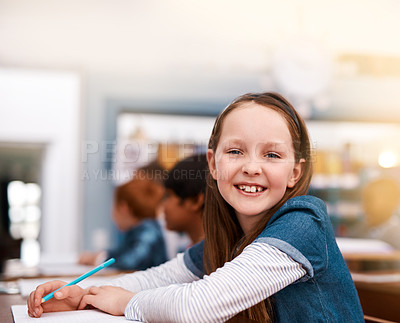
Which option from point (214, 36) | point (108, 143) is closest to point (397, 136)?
point (214, 36)

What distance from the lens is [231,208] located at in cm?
90

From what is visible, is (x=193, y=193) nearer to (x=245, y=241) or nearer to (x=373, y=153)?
(x=245, y=241)

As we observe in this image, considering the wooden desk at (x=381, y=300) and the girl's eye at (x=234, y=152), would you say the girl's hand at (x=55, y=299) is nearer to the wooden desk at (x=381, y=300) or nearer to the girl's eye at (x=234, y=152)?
the girl's eye at (x=234, y=152)

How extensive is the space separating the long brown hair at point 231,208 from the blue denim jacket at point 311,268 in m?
0.08

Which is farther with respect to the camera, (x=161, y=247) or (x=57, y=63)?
(x=57, y=63)

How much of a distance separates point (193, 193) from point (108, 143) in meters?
2.09

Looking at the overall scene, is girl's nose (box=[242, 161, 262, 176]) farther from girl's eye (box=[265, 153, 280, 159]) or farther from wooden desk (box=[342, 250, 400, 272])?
wooden desk (box=[342, 250, 400, 272])

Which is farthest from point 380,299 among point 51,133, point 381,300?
point 51,133

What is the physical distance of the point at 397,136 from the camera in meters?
4.10

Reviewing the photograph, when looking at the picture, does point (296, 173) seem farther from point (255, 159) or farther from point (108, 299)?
point (108, 299)

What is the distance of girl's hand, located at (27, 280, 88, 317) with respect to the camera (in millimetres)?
729

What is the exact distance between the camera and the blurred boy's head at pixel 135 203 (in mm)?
2490

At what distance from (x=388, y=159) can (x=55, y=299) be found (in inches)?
147

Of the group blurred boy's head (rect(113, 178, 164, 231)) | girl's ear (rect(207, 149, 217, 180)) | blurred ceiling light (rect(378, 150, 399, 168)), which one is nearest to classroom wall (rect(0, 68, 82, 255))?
blurred boy's head (rect(113, 178, 164, 231))
